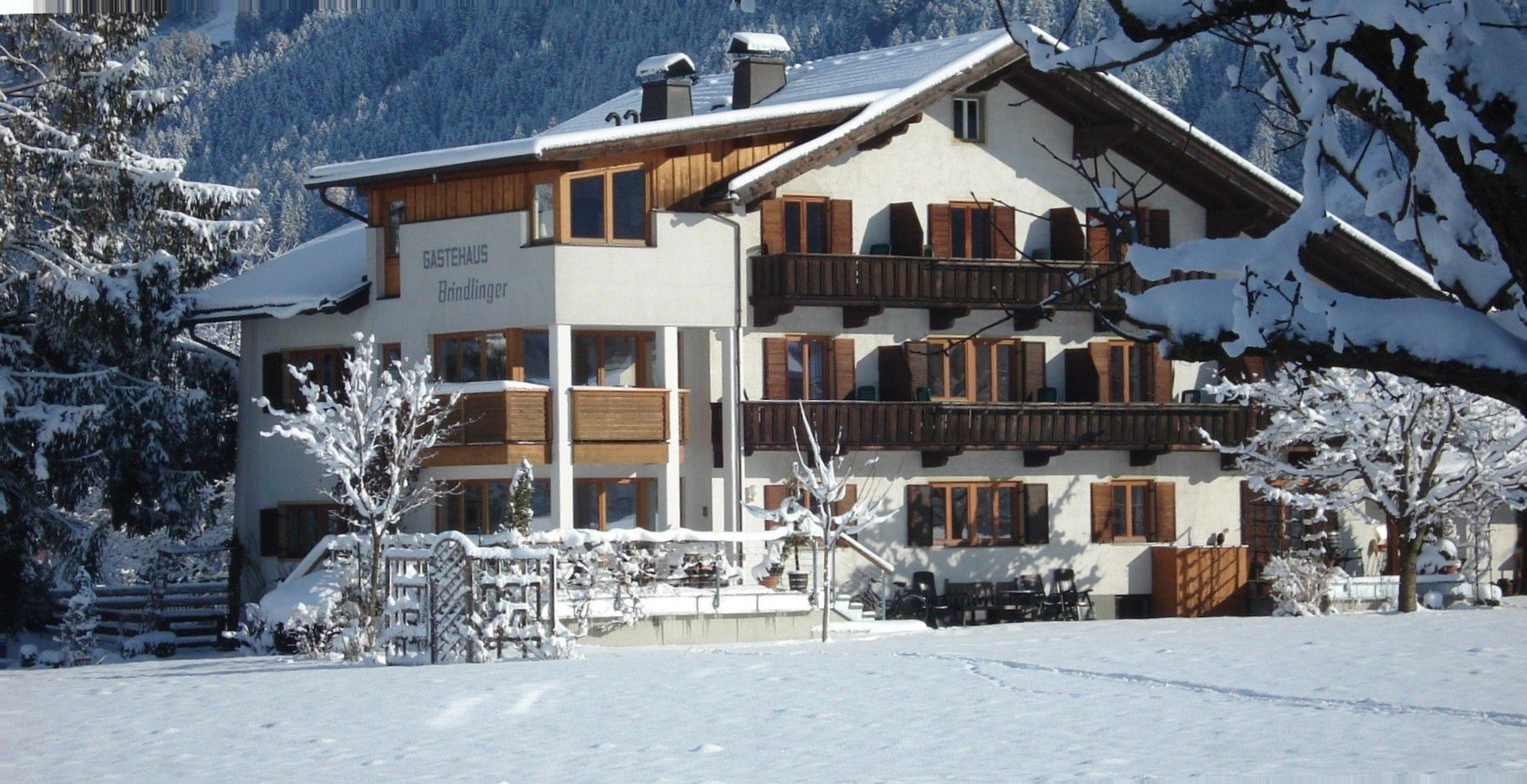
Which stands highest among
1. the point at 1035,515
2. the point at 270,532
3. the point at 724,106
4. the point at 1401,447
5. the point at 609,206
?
the point at 724,106

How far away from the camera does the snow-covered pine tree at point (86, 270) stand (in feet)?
110

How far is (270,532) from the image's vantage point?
120 feet

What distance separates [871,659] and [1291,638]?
6.68m

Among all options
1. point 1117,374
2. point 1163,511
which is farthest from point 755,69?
point 1163,511

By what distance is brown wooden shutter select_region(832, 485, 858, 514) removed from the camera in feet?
113

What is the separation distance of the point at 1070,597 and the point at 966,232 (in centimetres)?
666

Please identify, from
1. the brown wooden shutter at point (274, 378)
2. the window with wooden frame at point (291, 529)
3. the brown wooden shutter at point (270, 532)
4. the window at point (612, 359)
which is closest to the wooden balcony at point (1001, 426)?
the window at point (612, 359)

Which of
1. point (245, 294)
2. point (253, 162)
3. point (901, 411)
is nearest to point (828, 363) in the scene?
point (901, 411)

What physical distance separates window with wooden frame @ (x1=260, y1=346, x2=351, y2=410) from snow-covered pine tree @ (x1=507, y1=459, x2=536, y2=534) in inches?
238

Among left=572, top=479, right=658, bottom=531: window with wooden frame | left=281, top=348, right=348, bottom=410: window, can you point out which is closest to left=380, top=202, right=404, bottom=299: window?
left=281, top=348, right=348, bottom=410: window

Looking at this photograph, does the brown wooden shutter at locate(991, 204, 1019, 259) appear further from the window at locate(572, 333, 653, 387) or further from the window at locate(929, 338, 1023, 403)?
the window at locate(572, 333, 653, 387)

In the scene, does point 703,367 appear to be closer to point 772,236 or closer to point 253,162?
point 772,236

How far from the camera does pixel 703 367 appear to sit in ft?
112

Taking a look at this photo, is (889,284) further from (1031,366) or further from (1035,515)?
(1035,515)
